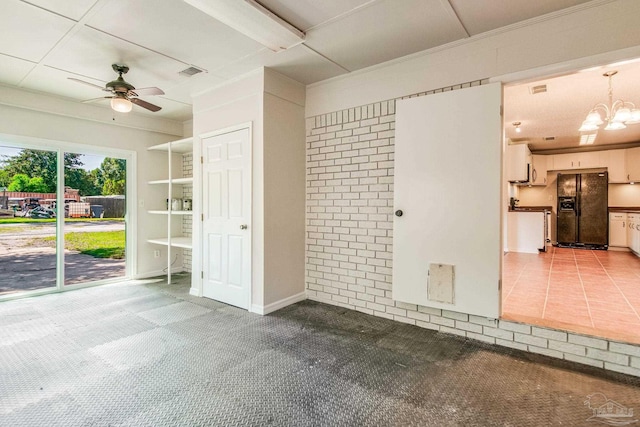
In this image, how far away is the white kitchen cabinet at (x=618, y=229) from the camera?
696 cm

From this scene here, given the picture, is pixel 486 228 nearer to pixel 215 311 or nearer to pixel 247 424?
pixel 247 424

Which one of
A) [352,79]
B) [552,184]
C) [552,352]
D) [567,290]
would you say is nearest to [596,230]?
[552,184]

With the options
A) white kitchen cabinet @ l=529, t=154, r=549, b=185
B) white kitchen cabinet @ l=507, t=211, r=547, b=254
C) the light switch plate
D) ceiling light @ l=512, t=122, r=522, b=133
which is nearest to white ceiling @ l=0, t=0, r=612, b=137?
the light switch plate

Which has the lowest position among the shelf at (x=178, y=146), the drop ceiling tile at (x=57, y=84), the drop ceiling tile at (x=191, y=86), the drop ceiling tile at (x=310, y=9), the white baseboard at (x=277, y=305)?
the white baseboard at (x=277, y=305)

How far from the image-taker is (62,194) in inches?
175

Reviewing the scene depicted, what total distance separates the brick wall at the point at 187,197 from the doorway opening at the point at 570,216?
4.93 m

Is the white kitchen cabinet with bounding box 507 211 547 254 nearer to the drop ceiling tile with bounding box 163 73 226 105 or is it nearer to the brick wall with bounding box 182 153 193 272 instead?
the drop ceiling tile with bounding box 163 73 226 105

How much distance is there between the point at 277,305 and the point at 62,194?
352 centimetres

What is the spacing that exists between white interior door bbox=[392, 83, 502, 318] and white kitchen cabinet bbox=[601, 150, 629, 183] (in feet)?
22.9

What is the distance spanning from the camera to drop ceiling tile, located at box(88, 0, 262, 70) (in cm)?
241

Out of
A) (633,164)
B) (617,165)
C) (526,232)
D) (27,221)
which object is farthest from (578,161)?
(27,221)

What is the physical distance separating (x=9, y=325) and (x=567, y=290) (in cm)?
614

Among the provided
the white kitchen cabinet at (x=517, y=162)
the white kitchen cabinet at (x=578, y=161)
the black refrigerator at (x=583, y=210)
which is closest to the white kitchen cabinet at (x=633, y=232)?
the black refrigerator at (x=583, y=210)

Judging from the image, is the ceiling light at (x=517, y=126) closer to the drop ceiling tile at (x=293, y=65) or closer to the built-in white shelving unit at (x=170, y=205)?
the drop ceiling tile at (x=293, y=65)
